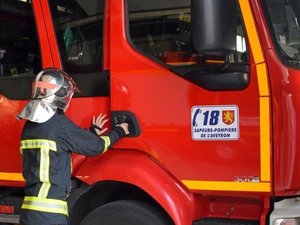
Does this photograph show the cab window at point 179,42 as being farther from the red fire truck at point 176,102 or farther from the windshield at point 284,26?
the windshield at point 284,26

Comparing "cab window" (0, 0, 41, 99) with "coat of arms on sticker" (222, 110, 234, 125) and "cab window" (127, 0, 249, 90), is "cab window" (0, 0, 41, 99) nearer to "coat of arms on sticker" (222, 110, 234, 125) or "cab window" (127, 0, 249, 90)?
"cab window" (127, 0, 249, 90)

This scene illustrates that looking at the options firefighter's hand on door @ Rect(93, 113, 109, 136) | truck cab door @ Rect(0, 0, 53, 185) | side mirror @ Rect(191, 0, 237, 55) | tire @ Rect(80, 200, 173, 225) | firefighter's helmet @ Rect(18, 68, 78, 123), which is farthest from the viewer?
truck cab door @ Rect(0, 0, 53, 185)

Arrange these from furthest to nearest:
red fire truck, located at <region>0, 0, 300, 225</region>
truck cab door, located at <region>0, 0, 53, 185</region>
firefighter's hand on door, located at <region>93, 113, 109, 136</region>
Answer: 1. truck cab door, located at <region>0, 0, 53, 185</region>
2. firefighter's hand on door, located at <region>93, 113, 109, 136</region>
3. red fire truck, located at <region>0, 0, 300, 225</region>

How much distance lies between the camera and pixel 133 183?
2.94 meters

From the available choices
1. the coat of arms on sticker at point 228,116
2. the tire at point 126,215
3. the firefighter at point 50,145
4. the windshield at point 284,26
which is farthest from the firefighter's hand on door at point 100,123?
the windshield at point 284,26

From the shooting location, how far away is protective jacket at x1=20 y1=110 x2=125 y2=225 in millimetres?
2836

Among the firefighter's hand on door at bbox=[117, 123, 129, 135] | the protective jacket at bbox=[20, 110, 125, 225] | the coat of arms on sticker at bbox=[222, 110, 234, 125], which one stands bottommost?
the protective jacket at bbox=[20, 110, 125, 225]

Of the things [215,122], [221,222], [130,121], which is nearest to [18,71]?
[130,121]

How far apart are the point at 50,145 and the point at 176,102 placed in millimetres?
767

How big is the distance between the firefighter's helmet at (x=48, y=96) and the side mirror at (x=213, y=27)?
819 mm

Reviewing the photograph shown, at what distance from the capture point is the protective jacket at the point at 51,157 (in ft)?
9.30

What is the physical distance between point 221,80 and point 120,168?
806 mm

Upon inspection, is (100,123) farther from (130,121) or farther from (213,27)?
(213,27)

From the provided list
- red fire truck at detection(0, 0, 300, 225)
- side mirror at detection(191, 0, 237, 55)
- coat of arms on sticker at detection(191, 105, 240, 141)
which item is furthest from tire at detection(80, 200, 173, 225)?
side mirror at detection(191, 0, 237, 55)
